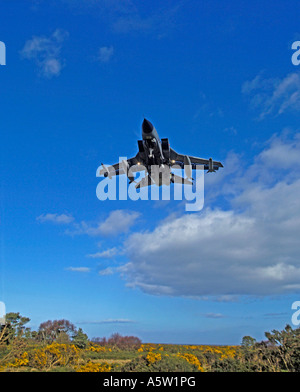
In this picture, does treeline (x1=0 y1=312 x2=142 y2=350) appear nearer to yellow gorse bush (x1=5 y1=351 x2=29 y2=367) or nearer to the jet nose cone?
yellow gorse bush (x1=5 y1=351 x2=29 y2=367)

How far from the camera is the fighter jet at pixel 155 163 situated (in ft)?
93.5

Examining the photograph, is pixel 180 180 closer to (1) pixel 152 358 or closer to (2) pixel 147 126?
(2) pixel 147 126

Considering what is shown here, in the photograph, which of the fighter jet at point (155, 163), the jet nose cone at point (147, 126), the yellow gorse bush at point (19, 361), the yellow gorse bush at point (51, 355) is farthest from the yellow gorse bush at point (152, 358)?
the jet nose cone at point (147, 126)

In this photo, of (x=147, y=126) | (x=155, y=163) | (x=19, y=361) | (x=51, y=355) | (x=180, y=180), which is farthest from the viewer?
(x=180, y=180)

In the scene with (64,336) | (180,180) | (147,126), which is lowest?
(64,336)

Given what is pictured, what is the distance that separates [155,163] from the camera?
30734 millimetres

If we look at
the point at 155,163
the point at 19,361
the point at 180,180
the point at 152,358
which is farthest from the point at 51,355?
the point at 180,180

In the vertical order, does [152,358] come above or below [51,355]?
above
